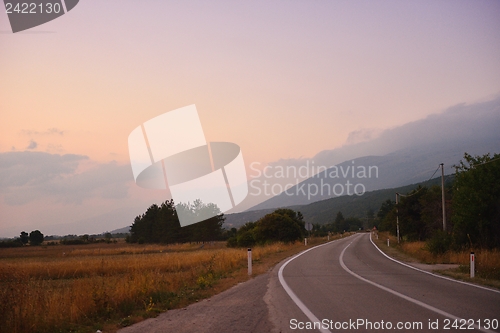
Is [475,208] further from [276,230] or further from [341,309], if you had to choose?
[276,230]

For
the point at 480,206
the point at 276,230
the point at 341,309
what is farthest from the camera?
the point at 276,230

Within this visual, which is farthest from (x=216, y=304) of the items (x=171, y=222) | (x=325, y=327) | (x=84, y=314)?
(x=171, y=222)

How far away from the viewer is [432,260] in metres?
22.5

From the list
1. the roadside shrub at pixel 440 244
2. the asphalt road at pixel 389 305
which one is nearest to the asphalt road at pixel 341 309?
the asphalt road at pixel 389 305

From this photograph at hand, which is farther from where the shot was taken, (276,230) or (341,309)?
(276,230)

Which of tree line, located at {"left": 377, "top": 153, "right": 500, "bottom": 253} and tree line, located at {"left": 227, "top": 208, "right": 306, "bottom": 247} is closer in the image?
tree line, located at {"left": 377, "top": 153, "right": 500, "bottom": 253}

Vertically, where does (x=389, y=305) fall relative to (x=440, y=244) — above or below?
above

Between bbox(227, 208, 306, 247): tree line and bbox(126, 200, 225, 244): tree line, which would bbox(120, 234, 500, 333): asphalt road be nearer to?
bbox(227, 208, 306, 247): tree line

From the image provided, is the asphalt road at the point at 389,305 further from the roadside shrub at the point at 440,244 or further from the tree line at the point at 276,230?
the tree line at the point at 276,230

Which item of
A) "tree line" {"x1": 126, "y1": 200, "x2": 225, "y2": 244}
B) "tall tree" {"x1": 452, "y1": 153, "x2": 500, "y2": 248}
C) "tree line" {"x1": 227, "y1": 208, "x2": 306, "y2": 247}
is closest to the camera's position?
"tall tree" {"x1": 452, "y1": 153, "x2": 500, "y2": 248}

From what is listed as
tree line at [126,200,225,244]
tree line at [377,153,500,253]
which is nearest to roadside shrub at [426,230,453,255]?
tree line at [377,153,500,253]

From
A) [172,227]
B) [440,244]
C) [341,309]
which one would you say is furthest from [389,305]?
[172,227]

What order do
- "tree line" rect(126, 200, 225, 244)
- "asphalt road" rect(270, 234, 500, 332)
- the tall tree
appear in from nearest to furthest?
"asphalt road" rect(270, 234, 500, 332), the tall tree, "tree line" rect(126, 200, 225, 244)

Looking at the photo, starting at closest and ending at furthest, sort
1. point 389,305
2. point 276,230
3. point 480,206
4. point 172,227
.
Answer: point 389,305 → point 480,206 → point 276,230 → point 172,227
